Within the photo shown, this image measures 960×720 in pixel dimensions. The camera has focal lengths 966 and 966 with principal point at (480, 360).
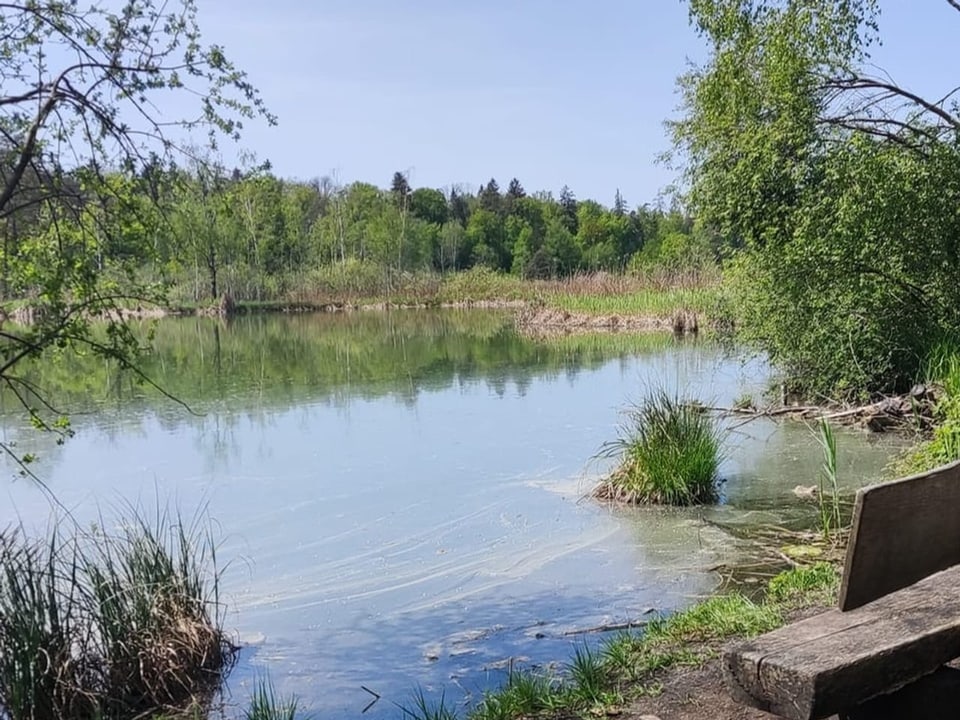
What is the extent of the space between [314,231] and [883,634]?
168 feet

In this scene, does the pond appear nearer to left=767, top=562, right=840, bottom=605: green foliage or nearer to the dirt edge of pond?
left=767, top=562, right=840, bottom=605: green foliage

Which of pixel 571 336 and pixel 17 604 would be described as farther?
pixel 571 336

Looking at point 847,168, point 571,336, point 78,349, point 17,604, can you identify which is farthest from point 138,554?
point 571,336

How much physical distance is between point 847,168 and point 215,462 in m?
7.03

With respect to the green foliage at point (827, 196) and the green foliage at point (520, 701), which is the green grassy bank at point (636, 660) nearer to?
the green foliage at point (520, 701)

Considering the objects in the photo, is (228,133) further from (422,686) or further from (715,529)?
(715,529)

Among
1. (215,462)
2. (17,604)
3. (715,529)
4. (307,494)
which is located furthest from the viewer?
(215,462)

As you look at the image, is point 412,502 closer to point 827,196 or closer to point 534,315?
point 827,196

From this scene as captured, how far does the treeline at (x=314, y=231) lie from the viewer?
14.7 ft

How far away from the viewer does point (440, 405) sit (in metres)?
→ 14.0

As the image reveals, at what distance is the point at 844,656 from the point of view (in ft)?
6.50

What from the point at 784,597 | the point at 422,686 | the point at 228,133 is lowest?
the point at 422,686

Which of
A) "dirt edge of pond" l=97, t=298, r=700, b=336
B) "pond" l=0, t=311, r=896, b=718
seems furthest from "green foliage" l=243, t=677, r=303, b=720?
"dirt edge of pond" l=97, t=298, r=700, b=336

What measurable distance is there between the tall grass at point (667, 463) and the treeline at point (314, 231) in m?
3.95
